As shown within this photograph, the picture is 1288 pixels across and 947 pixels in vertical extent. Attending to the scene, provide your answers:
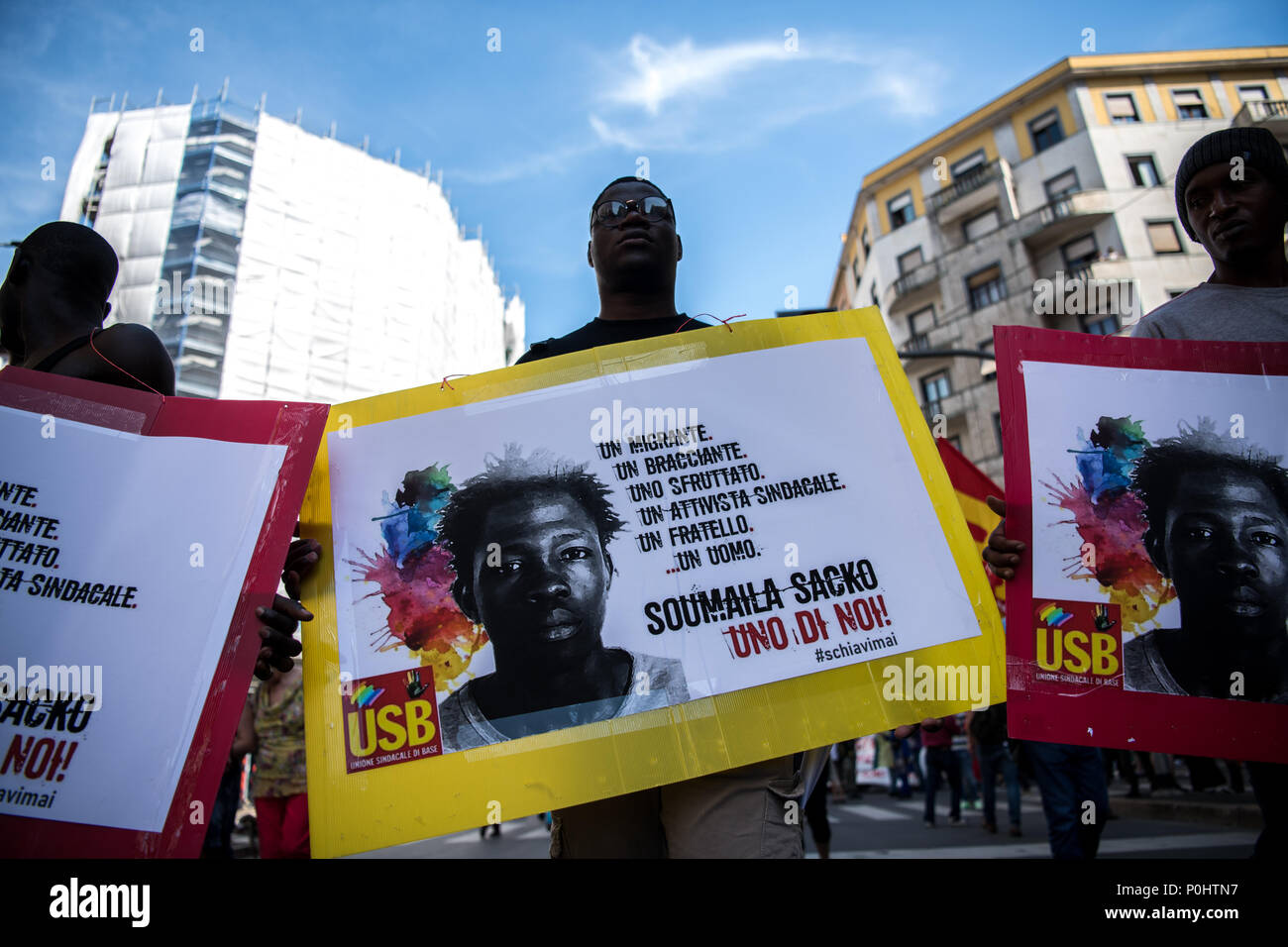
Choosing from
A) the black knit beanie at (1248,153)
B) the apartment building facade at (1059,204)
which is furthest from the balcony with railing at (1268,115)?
the black knit beanie at (1248,153)

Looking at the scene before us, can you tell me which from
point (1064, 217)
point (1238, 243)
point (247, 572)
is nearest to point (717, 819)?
point (247, 572)

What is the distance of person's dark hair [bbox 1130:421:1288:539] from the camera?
73.9 inches

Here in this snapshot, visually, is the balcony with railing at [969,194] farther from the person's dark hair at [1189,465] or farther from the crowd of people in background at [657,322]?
the person's dark hair at [1189,465]

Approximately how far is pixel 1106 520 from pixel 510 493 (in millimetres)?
1419

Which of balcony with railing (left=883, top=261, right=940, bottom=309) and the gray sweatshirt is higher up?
balcony with railing (left=883, top=261, right=940, bottom=309)

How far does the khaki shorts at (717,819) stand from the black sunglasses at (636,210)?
4.86ft

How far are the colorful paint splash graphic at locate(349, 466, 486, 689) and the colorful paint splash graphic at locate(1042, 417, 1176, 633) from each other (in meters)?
1.42

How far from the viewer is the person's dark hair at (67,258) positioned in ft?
6.95

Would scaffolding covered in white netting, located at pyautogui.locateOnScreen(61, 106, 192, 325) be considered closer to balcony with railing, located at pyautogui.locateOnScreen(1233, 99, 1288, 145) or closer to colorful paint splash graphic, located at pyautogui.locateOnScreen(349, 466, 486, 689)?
colorful paint splash graphic, located at pyautogui.locateOnScreen(349, 466, 486, 689)

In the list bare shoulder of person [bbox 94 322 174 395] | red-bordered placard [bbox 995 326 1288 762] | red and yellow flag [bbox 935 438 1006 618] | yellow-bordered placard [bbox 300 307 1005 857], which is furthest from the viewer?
red and yellow flag [bbox 935 438 1006 618]

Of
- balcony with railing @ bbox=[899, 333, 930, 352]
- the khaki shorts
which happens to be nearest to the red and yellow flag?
the khaki shorts

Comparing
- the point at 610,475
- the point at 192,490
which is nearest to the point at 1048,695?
the point at 610,475

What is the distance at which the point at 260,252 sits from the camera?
2381cm
